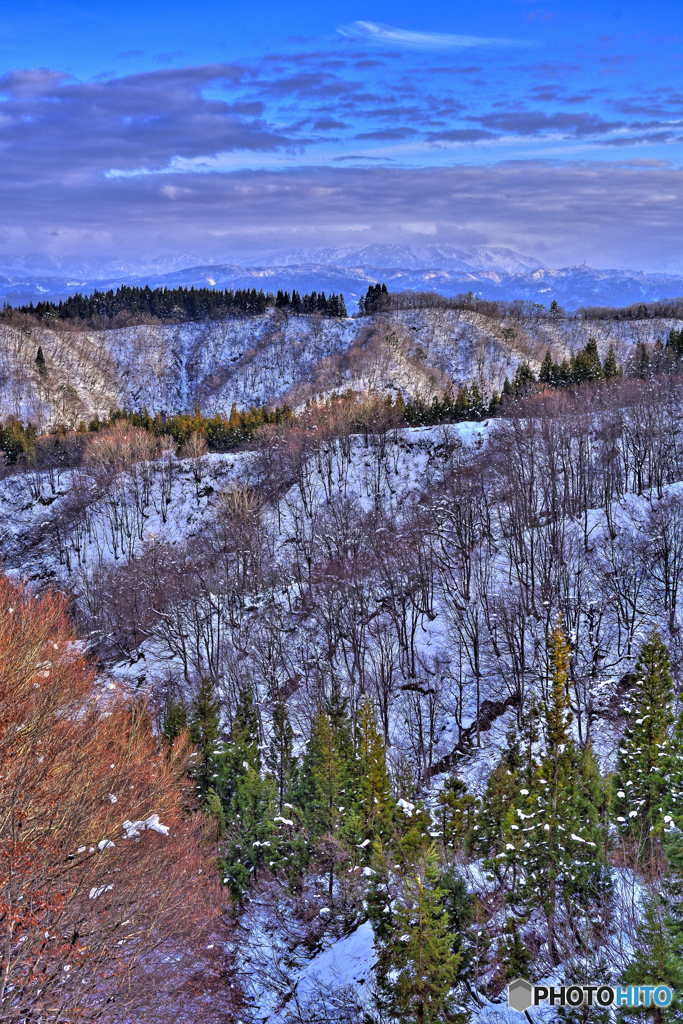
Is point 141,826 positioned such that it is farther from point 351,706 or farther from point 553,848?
point 351,706

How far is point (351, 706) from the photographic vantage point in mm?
45312

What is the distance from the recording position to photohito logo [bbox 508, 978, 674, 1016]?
1625cm

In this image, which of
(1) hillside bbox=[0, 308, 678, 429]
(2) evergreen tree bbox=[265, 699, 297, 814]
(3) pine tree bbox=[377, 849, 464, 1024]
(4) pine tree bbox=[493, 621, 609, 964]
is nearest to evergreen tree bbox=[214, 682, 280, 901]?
(2) evergreen tree bbox=[265, 699, 297, 814]

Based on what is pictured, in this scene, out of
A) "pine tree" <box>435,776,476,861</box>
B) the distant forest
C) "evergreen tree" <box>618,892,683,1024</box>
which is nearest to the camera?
"evergreen tree" <box>618,892,683,1024</box>

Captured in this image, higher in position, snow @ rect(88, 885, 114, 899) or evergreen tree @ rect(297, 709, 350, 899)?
snow @ rect(88, 885, 114, 899)

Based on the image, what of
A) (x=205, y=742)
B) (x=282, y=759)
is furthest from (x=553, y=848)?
(x=205, y=742)

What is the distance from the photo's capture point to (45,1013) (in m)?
15.2

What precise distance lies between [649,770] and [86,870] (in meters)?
22.4

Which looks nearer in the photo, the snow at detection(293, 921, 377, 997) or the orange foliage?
the orange foliage

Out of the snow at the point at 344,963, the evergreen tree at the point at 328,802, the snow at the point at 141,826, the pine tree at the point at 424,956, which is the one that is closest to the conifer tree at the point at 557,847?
the pine tree at the point at 424,956

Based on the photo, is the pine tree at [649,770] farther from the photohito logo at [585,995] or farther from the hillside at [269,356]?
the hillside at [269,356]

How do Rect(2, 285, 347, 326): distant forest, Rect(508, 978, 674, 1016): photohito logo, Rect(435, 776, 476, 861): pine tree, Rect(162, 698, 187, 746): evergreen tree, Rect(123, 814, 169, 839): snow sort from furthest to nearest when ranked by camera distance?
Rect(2, 285, 347, 326): distant forest < Rect(162, 698, 187, 746): evergreen tree < Rect(435, 776, 476, 861): pine tree < Rect(123, 814, 169, 839): snow < Rect(508, 978, 674, 1016): photohito logo

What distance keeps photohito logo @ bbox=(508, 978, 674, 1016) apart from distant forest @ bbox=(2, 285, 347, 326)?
156m

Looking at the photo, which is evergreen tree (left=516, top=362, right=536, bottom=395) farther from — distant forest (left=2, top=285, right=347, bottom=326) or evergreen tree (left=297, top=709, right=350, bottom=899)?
distant forest (left=2, top=285, right=347, bottom=326)
